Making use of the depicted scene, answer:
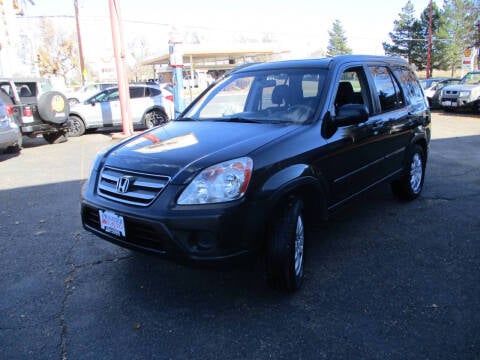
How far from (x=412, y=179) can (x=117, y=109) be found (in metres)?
10.3

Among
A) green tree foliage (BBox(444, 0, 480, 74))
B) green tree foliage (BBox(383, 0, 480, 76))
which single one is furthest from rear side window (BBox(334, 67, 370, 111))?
green tree foliage (BBox(444, 0, 480, 74))

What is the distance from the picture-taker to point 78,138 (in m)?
12.9

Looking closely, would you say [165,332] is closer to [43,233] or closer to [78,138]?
[43,233]

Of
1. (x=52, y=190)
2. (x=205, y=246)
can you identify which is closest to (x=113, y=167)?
(x=205, y=246)

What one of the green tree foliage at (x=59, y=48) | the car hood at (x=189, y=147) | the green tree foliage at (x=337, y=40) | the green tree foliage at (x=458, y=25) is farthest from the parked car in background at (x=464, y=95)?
the green tree foliage at (x=337, y=40)

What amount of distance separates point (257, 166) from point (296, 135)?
0.55 meters

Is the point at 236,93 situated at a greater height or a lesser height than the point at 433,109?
greater

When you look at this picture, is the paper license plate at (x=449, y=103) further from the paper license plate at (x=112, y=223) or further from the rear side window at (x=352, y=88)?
the paper license plate at (x=112, y=223)

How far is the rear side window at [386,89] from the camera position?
4423 mm

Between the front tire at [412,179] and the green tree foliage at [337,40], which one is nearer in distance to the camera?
the front tire at [412,179]

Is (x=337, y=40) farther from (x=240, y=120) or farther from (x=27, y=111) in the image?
(x=240, y=120)

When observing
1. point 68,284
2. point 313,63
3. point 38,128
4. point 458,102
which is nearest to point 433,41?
point 458,102

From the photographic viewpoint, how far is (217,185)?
2713mm

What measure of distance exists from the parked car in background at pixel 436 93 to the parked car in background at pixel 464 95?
5.17 ft
